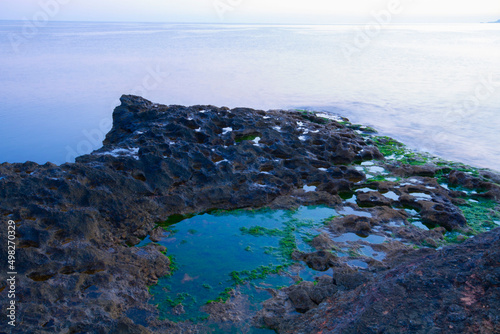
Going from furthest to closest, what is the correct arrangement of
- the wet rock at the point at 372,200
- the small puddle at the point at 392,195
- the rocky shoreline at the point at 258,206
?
the small puddle at the point at 392,195
the wet rock at the point at 372,200
the rocky shoreline at the point at 258,206

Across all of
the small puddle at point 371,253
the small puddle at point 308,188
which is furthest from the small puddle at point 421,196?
the small puddle at point 371,253

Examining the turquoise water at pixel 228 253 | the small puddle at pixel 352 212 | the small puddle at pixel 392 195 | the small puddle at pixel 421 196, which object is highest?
the small puddle at pixel 421 196

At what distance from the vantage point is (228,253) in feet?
15.9

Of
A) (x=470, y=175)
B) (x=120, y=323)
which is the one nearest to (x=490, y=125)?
(x=470, y=175)

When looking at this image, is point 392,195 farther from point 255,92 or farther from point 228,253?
point 255,92

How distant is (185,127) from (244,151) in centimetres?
153

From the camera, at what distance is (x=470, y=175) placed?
A: 698 cm

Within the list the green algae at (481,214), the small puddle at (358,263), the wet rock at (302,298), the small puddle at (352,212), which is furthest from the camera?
the small puddle at (352,212)

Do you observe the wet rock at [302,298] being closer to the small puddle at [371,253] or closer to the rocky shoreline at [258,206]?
the rocky shoreline at [258,206]

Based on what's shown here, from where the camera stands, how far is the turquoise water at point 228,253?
4.04 metres

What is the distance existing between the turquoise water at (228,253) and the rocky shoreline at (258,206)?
0.57 feet

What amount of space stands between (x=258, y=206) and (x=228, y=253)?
1289mm

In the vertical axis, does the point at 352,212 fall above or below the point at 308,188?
below

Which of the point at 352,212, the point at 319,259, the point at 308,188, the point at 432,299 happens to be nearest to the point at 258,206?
the point at 308,188
